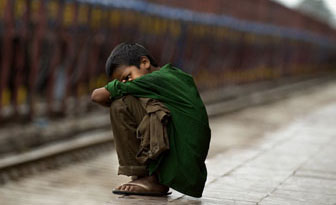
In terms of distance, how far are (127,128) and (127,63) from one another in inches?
14.7

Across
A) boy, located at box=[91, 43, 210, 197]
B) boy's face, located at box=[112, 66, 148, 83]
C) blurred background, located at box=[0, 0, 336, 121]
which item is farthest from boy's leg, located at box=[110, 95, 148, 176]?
blurred background, located at box=[0, 0, 336, 121]

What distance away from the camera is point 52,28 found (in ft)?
35.5

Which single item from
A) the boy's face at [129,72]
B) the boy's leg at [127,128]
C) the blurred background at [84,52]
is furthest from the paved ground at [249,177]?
the blurred background at [84,52]

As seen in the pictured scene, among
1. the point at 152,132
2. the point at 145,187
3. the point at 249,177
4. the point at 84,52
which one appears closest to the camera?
the point at 152,132

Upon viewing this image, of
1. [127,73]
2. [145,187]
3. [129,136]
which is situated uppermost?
[127,73]

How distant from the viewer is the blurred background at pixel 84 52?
9867 millimetres

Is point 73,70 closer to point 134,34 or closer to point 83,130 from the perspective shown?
point 83,130

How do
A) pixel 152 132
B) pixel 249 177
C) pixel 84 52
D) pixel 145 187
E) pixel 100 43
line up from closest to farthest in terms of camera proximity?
pixel 152 132 → pixel 145 187 → pixel 249 177 → pixel 84 52 → pixel 100 43

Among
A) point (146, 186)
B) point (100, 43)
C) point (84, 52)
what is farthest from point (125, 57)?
point (100, 43)

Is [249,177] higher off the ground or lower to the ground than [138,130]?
lower

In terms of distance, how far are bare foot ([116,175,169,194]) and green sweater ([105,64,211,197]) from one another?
0.19 feet

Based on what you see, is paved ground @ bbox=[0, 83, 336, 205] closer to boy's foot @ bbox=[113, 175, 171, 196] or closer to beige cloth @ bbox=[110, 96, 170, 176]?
boy's foot @ bbox=[113, 175, 171, 196]

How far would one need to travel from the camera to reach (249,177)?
508cm

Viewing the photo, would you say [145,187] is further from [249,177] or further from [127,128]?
[249,177]
